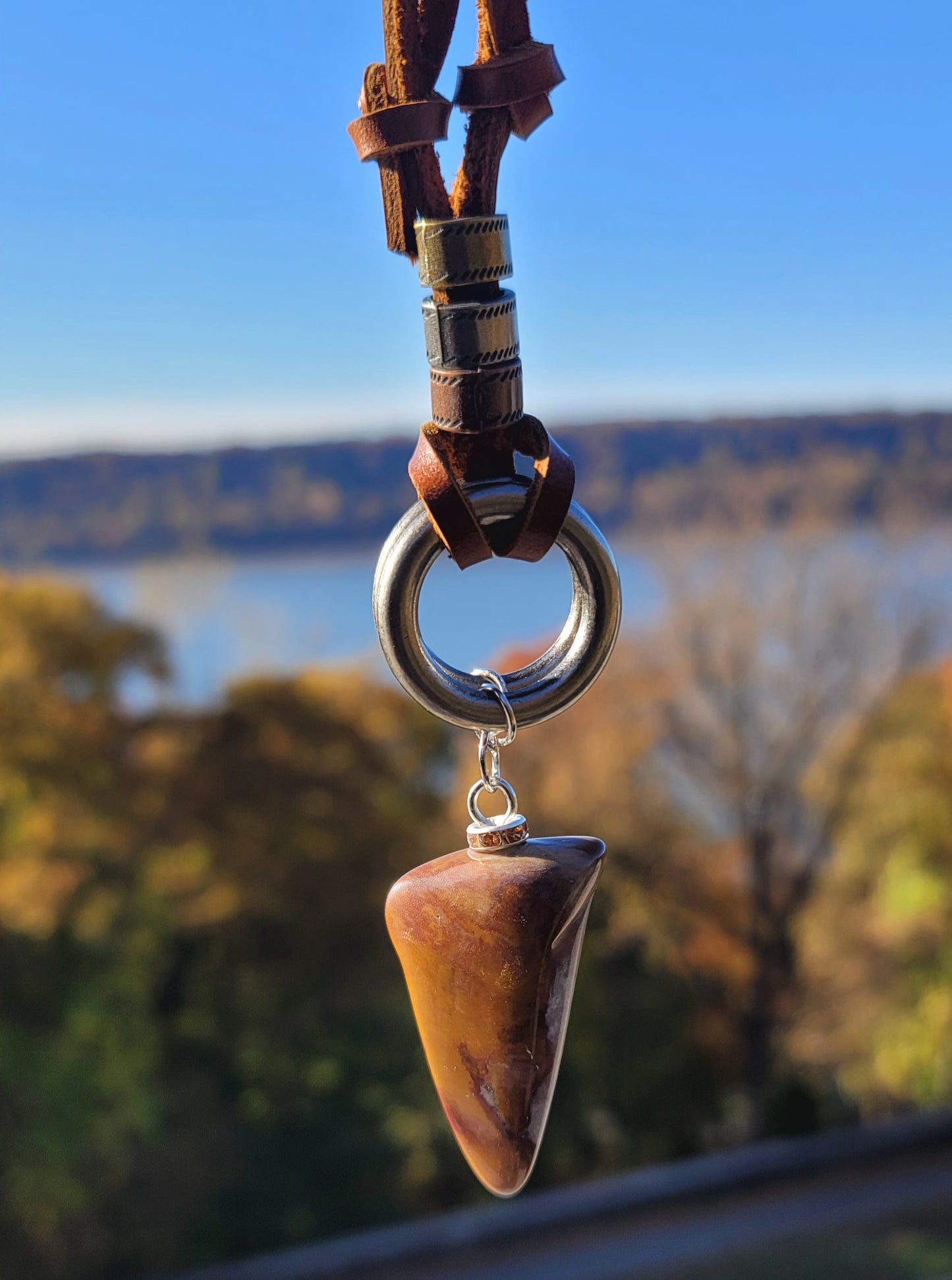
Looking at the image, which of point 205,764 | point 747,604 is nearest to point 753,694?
point 747,604

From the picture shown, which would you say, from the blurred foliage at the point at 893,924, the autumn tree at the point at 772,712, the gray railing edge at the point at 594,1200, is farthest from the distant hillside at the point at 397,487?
the gray railing edge at the point at 594,1200

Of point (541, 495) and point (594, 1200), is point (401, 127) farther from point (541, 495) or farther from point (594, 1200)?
point (594, 1200)

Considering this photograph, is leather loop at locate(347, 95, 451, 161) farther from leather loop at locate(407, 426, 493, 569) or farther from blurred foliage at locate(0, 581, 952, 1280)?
blurred foliage at locate(0, 581, 952, 1280)

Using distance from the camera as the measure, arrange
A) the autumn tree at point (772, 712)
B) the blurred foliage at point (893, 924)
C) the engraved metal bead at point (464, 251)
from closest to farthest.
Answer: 1. the engraved metal bead at point (464, 251)
2. the blurred foliage at point (893, 924)
3. the autumn tree at point (772, 712)

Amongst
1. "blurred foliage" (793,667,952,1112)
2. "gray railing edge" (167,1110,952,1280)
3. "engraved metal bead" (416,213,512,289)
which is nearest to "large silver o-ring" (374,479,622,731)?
"engraved metal bead" (416,213,512,289)

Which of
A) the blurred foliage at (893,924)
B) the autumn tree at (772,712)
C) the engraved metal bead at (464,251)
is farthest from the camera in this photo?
the autumn tree at (772,712)

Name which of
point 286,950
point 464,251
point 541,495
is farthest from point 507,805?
point 286,950

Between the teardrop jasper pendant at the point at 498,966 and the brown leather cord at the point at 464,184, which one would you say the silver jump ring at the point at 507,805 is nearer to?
the teardrop jasper pendant at the point at 498,966
